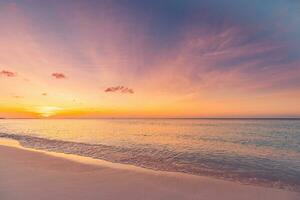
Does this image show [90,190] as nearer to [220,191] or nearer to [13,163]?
[220,191]

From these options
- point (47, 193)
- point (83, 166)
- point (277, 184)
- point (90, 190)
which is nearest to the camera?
point (47, 193)

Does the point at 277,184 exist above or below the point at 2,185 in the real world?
below

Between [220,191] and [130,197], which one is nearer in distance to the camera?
[130,197]

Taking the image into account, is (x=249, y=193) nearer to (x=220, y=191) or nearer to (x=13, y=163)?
(x=220, y=191)

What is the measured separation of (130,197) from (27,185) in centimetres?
348

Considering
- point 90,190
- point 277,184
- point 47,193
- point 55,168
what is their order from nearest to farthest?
point 47,193
point 90,190
point 277,184
point 55,168

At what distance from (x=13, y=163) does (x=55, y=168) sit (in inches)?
93.9

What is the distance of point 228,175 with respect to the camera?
35.6ft

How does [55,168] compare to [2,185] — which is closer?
[2,185]

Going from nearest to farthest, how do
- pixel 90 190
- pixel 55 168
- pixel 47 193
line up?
pixel 47 193 < pixel 90 190 < pixel 55 168

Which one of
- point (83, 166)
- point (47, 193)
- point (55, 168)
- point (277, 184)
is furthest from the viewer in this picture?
point (83, 166)

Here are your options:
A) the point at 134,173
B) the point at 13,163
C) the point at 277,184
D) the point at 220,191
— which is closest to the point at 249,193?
the point at 220,191

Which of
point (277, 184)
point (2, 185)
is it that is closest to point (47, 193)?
point (2, 185)

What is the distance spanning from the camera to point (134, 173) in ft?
33.0
